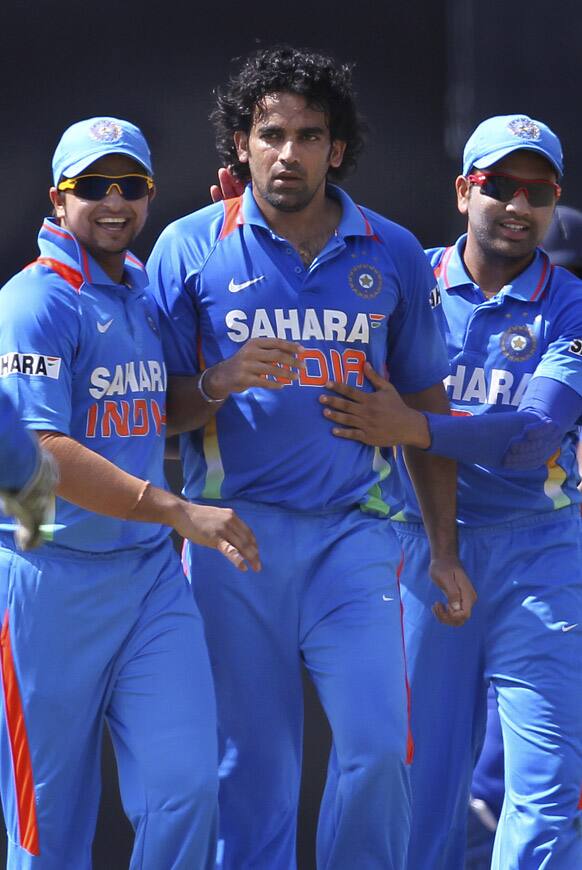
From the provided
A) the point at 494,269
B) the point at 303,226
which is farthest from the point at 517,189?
the point at 303,226

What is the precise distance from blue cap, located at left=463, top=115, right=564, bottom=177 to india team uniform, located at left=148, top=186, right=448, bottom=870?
1.62 ft

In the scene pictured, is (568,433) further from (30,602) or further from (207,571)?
(30,602)

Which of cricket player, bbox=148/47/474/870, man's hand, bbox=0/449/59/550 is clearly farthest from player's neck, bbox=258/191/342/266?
man's hand, bbox=0/449/59/550

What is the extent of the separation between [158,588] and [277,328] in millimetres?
632

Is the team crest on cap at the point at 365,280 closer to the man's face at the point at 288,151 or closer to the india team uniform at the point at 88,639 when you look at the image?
the man's face at the point at 288,151

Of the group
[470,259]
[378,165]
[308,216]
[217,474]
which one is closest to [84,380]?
[217,474]

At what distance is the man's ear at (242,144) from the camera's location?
3.98 metres

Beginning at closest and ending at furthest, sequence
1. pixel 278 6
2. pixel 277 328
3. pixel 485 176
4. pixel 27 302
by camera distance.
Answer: pixel 27 302 → pixel 277 328 → pixel 485 176 → pixel 278 6

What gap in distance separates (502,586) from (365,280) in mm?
837

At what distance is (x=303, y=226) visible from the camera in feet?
12.7

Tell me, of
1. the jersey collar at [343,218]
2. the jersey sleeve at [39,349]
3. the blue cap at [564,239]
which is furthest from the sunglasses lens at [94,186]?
the blue cap at [564,239]

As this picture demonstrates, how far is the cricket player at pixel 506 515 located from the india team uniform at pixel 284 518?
0.94 feet

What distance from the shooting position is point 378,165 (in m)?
4.71

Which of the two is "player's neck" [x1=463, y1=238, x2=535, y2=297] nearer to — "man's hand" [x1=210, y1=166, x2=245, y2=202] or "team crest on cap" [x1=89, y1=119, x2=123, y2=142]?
"man's hand" [x1=210, y1=166, x2=245, y2=202]
